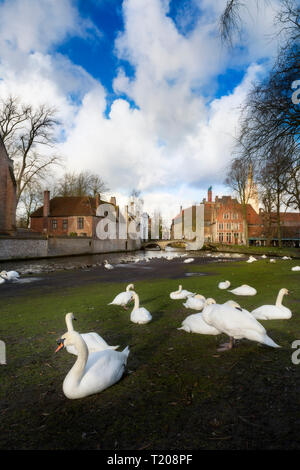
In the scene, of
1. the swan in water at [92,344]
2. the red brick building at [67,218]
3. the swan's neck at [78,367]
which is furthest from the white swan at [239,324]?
the red brick building at [67,218]

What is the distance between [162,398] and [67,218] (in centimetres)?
5725

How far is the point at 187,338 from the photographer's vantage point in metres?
5.27

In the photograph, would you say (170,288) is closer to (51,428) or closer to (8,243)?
(51,428)

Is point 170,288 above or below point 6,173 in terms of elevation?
below

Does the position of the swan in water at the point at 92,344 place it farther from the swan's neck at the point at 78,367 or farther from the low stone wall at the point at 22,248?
the low stone wall at the point at 22,248

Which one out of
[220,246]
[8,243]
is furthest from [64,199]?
[220,246]

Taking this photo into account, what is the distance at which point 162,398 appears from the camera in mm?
3262

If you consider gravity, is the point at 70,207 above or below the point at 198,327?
above

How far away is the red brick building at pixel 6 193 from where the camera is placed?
116 feet

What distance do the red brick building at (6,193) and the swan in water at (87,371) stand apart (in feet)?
118

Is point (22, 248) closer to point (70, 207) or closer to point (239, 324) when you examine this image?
point (70, 207)

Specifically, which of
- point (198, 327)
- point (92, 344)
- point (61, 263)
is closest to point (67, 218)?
point (61, 263)

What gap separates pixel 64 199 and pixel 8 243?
2995cm

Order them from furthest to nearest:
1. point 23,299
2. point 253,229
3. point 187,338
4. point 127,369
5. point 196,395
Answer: point 253,229, point 23,299, point 187,338, point 127,369, point 196,395
